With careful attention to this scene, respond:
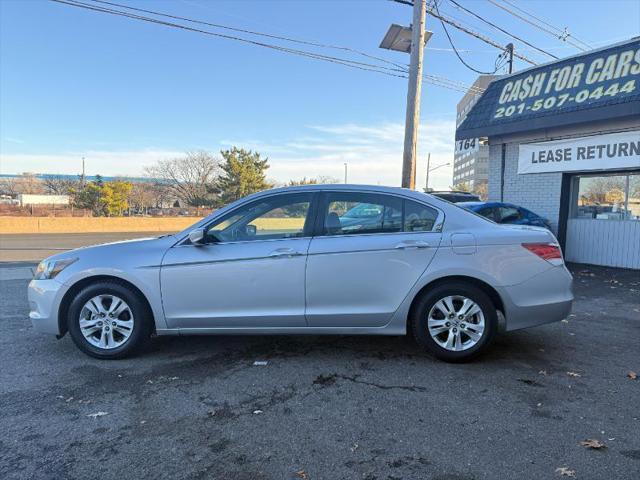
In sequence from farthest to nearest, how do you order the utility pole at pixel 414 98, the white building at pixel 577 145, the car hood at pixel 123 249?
the utility pole at pixel 414 98, the white building at pixel 577 145, the car hood at pixel 123 249

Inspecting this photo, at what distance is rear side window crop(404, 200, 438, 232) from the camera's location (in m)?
4.21

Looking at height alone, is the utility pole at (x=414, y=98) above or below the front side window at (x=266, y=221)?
above

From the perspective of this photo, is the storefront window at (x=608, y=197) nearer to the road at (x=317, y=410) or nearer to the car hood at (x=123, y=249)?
the road at (x=317, y=410)

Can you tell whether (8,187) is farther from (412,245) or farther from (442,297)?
(442,297)

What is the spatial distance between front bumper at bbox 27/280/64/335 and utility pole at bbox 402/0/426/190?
729 centimetres

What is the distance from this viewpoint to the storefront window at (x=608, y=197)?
9672 millimetres

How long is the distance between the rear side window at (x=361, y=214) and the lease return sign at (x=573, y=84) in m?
7.39

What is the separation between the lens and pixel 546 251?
4191mm

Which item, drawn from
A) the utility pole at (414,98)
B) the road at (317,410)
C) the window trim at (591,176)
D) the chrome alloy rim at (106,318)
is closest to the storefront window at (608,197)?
the window trim at (591,176)

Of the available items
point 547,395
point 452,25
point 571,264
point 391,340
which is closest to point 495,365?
point 547,395

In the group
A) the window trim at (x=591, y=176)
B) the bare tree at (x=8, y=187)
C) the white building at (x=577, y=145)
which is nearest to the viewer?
the white building at (x=577, y=145)

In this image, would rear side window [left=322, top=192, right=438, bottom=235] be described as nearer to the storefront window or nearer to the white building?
the white building

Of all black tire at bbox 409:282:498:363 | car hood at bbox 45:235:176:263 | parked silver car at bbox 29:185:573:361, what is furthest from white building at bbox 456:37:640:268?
car hood at bbox 45:235:176:263

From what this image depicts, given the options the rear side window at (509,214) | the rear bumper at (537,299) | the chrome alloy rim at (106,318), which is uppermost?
the rear side window at (509,214)
